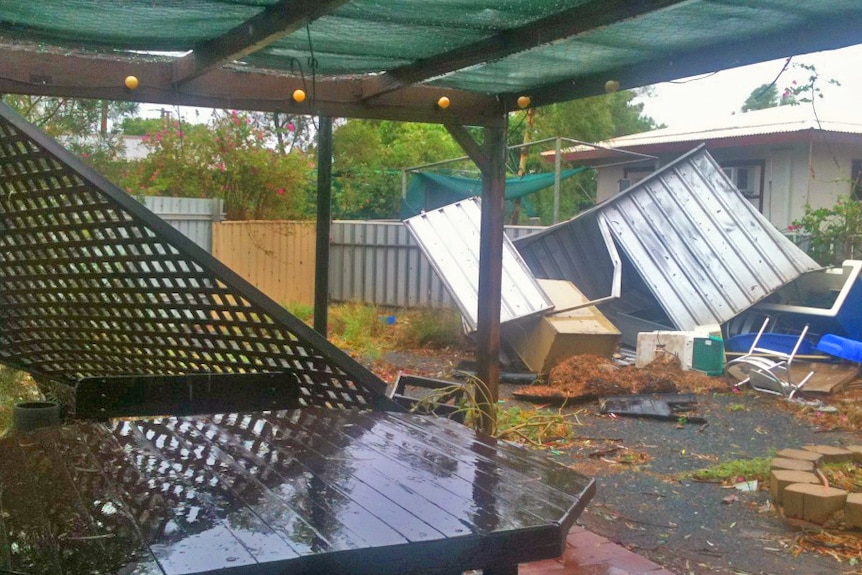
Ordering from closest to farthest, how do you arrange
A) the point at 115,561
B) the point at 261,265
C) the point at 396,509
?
1. the point at 115,561
2. the point at 396,509
3. the point at 261,265

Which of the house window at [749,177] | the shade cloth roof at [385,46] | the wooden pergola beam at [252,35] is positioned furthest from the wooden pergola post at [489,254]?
the house window at [749,177]

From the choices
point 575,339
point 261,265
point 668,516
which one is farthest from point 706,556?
point 261,265

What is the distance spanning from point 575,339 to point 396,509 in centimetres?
719

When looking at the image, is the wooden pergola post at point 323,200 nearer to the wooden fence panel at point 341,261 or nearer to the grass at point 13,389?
the grass at point 13,389

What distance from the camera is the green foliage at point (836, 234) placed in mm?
11109

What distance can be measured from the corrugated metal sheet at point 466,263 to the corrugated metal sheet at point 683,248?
87cm

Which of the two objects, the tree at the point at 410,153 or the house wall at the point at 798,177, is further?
the tree at the point at 410,153

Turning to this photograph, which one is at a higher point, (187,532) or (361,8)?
(361,8)

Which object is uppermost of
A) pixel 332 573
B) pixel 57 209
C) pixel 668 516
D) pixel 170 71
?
pixel 170 71

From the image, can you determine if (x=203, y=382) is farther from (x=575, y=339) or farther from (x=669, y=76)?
(x=575, y=339)

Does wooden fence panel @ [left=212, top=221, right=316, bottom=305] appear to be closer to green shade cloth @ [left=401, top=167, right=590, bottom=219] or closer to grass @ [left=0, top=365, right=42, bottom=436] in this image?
green shade cloth @ [left=401, top=167, right=590, bottom=219]

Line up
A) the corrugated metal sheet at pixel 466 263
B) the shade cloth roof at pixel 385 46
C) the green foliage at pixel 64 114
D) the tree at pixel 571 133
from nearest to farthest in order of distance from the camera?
the shade cloth roof at pixel 385 46, the green foliage at pixel 64 114, the corrugated metal sheet at pixel 466 263, the tree at pixel 571 133

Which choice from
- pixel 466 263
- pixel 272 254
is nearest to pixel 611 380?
pixel 466 263

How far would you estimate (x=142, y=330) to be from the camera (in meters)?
4.46
